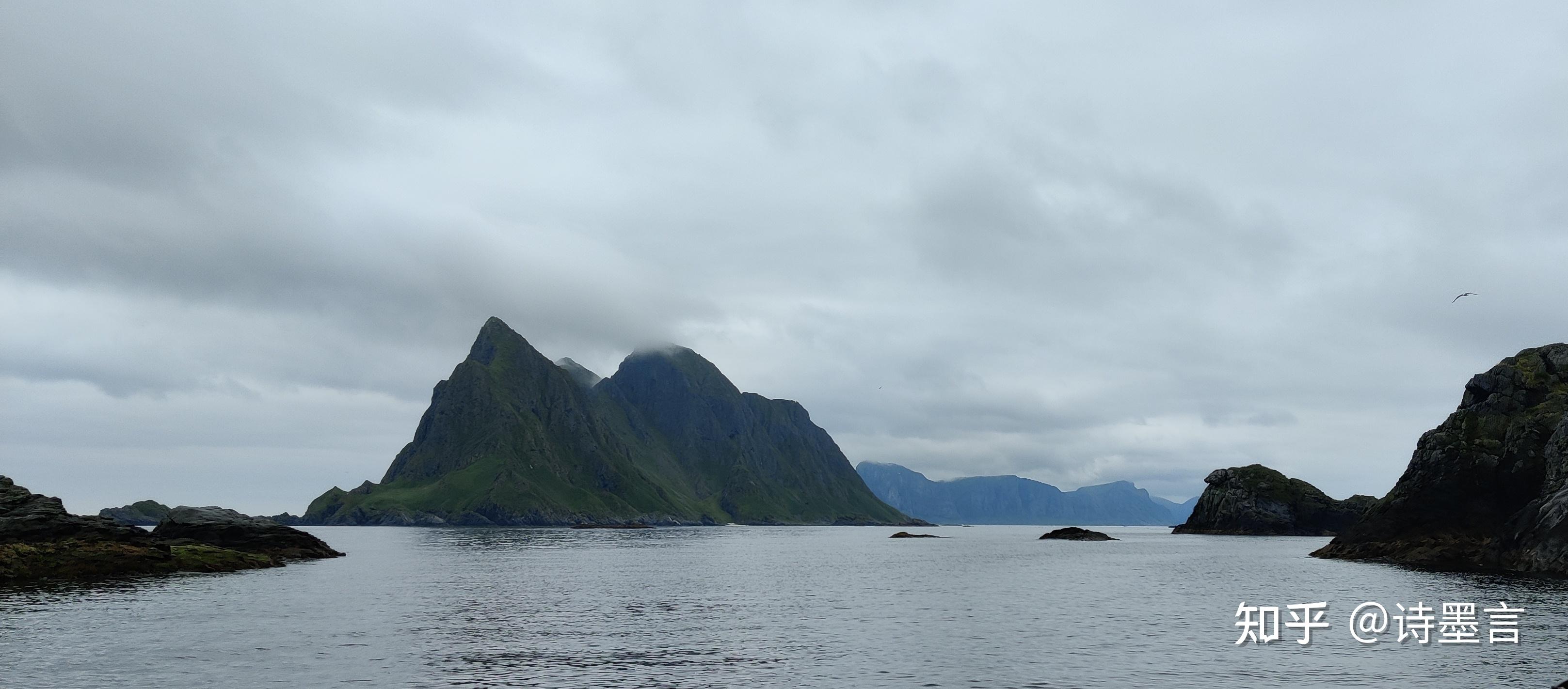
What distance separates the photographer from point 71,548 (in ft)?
311

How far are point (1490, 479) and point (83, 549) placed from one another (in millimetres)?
164543

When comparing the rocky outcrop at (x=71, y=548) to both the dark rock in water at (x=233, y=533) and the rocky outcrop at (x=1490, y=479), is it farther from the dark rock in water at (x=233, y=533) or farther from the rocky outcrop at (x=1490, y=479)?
the rocky outcrop at (x=1490, y=479)

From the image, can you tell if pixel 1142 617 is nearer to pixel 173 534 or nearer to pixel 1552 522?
pixel 1552 522

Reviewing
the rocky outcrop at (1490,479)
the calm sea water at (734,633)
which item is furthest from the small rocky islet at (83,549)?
the rocky outcrop at (1490,479)

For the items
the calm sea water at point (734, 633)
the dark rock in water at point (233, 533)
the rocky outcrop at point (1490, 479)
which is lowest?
the dark rock in water at point (233, 533)

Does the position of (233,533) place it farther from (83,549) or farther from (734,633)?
(734,633)

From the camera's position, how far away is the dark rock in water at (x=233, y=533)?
13088 cm

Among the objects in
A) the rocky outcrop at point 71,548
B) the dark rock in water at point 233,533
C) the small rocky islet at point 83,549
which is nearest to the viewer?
the rocky outcrop at point 71,548

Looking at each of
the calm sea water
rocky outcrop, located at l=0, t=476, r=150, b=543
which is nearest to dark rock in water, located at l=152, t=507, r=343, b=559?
rocky outcrop, located at l=0, t=476, r=150, b=543

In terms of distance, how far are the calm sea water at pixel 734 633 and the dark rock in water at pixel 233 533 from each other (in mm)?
35582

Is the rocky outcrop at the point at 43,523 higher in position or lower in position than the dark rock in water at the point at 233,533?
higher

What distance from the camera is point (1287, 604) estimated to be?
240ft

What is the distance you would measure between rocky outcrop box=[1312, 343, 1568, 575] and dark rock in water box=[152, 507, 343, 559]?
15550 cm

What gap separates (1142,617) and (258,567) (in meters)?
102
